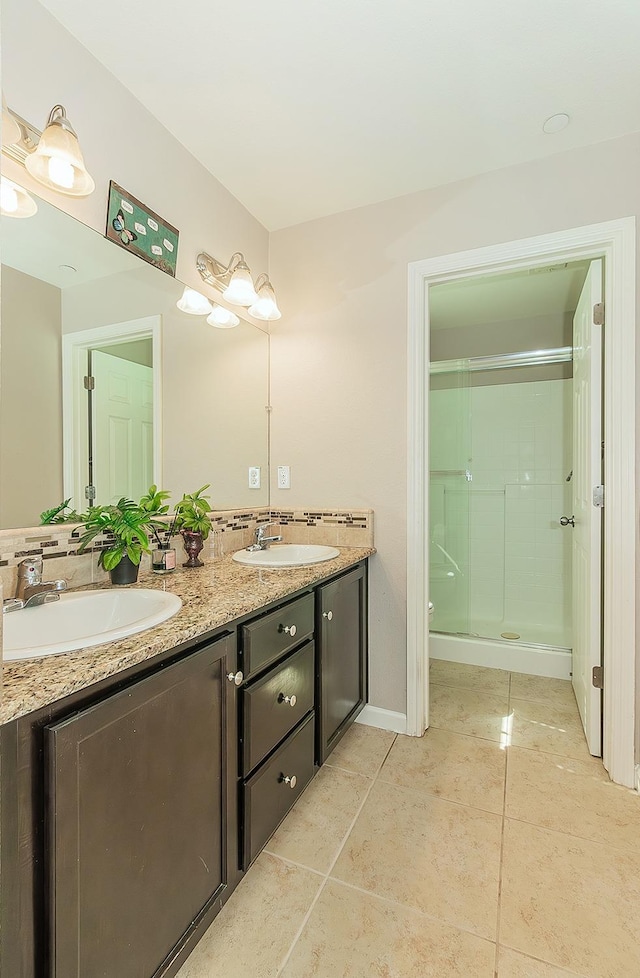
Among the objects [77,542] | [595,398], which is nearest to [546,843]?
[595,398]

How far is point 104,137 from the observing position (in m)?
1.45

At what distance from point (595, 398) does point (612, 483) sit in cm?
37

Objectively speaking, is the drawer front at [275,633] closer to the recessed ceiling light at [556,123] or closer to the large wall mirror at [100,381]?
the large wall mirror at [100,381]

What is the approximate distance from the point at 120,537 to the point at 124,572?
121 mm

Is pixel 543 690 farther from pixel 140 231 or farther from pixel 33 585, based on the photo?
pixel 140 231

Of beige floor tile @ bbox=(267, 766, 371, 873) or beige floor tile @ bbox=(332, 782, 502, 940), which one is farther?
beige floor tile @ bbox=(267, 766, 371, 873)

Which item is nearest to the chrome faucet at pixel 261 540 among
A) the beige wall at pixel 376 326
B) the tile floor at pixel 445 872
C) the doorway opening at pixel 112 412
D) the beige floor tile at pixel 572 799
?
the beige wall at pixel 376 326

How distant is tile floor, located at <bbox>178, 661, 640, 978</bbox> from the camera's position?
1114 mm

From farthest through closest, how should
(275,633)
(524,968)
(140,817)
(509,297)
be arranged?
(509,297) → (275,633) → (524,968) → (140,817)

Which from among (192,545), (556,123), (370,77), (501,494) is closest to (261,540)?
(192,545)

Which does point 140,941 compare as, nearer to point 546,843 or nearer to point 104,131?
point 546,843

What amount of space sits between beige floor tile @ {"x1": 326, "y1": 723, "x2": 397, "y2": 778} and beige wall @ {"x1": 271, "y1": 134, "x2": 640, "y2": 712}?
141 millimetres

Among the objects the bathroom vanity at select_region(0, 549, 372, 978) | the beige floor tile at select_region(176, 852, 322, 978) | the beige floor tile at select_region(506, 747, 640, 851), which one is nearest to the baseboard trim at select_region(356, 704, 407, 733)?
the beige floor tile at select_region(506, 747, 640, 851)

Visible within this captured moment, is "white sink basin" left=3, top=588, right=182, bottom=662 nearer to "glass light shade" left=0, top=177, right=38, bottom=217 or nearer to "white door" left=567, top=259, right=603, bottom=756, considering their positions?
"glass light shade" left=0, top=177, right=38, bottom=217
